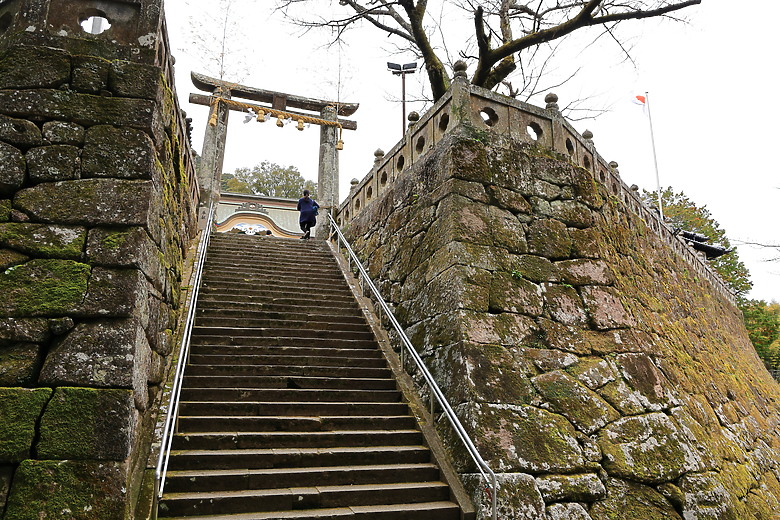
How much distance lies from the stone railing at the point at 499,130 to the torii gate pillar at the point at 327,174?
3856 mm

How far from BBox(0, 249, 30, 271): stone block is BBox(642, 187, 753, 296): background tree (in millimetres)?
22190

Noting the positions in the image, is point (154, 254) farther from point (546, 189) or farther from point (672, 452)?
point (672, 452)

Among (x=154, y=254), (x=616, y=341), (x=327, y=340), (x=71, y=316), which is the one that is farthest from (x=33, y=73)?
(x=616, y=341)

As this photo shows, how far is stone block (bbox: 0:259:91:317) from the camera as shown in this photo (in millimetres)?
3277

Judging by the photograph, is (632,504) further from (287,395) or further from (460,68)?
(460,68)

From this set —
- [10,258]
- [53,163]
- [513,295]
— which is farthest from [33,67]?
[513,295]

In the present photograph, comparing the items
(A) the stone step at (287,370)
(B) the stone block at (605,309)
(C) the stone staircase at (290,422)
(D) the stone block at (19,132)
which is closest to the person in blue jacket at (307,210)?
(C) the stone staircase at (290,422)

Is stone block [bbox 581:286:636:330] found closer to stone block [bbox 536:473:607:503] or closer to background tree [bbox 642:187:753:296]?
stone block [bbox 536:473:607:503]

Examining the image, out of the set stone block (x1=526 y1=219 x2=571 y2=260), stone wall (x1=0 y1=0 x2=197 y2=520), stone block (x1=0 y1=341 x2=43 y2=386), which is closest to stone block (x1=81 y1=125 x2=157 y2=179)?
stone wall (x1=0 y1=0 x2=197 y2=520)

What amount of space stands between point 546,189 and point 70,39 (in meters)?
5.05

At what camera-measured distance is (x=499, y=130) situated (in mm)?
6273

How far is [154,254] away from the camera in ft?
13.4

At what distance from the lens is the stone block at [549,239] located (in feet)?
19.1

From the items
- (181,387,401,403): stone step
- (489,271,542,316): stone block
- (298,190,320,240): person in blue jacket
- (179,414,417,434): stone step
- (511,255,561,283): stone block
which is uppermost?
(298,190,320,240): person in blue jacket
